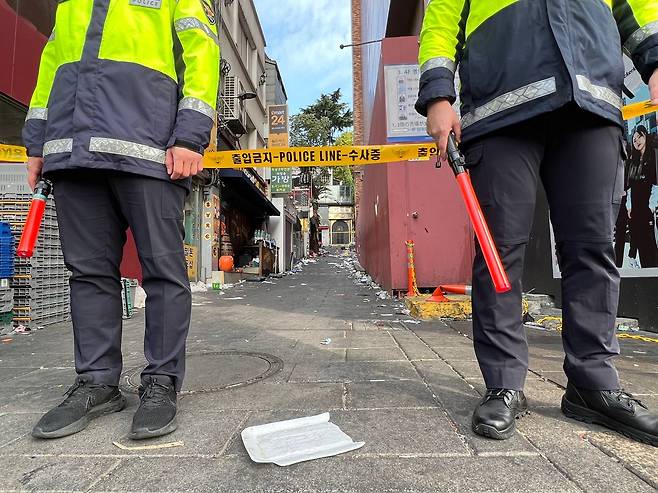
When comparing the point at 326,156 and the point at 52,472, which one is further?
the point at 326,156

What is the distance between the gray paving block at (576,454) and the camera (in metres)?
1.12

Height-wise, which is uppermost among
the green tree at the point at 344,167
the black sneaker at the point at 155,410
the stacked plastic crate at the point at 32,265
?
the green tree at the point at 344,167

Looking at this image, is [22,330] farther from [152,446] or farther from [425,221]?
[425,221]

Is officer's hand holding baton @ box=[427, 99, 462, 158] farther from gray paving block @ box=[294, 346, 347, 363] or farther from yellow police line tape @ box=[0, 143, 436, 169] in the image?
yellow police line tape @ box=[0, 143, 436, 169]

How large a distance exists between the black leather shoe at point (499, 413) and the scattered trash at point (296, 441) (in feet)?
1.41

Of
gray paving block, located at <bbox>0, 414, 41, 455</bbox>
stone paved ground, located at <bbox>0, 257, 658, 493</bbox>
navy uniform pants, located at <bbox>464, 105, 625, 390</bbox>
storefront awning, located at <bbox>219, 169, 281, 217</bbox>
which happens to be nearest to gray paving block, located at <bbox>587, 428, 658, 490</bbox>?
stone paved ground, located at <bbox>0, 257, 658, 493</bbox>

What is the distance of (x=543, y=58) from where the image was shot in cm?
154

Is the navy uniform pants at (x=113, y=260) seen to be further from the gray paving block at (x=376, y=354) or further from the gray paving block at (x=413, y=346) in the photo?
the gray paving block at (x=413, y=346)

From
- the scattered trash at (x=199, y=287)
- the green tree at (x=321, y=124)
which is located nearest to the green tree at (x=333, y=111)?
the green tree at (x=321, y=124)

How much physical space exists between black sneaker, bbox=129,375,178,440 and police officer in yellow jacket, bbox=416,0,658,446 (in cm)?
111

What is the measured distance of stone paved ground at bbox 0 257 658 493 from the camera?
1174mm

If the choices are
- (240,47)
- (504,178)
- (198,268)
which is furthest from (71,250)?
(240,47)

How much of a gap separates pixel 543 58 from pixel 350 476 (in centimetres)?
158

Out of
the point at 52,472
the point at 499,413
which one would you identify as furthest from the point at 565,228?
the point at 52,472
